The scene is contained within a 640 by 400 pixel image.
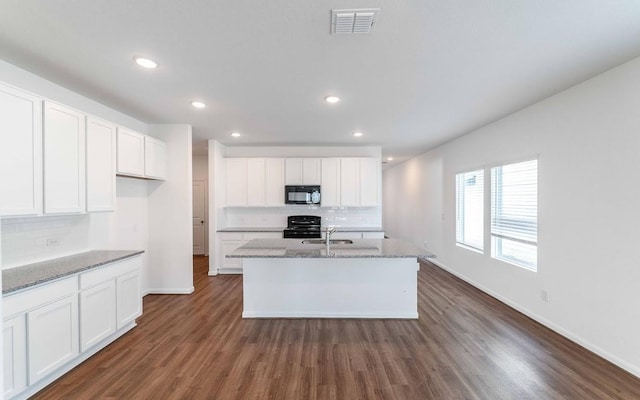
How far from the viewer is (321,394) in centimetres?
223

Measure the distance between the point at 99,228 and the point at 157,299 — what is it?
1.39m

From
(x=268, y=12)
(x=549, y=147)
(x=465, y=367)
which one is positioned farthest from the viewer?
(x=549, y=147)

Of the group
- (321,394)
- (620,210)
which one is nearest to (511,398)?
(321,394)

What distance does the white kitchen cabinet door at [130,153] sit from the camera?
3.46 metres

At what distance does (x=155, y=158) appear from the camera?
416cm

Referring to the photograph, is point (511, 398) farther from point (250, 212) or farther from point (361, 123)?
point (250, 212)

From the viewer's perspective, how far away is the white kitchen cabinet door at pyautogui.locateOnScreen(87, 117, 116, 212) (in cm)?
298

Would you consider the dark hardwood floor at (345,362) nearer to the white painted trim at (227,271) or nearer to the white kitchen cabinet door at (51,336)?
the white kitchen cabinet door at (51,336)

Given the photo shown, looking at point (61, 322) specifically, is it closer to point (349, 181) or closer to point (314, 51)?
point (314, 51)

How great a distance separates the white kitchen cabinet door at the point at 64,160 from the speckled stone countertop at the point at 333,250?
5.12 feet

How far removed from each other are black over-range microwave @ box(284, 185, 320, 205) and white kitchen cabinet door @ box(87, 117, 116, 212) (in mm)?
2976

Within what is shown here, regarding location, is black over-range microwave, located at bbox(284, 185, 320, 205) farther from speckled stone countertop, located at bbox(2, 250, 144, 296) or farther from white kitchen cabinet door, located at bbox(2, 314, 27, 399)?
white kitchen cabinet door, located at bbox(2, 314, 27, 399)

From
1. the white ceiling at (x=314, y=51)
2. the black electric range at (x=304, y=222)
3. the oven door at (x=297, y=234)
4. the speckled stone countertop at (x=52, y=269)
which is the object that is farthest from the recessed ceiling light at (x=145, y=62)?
the black electric range at (x=304, y=222)

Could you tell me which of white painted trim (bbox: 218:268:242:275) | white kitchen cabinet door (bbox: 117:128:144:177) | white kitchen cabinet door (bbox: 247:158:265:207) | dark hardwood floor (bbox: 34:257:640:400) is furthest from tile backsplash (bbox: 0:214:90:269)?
white kitchen cabinet door (bbox: 247:158:265:207)
